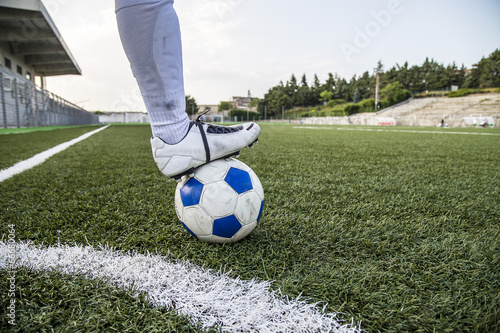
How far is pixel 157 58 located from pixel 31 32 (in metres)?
21.8

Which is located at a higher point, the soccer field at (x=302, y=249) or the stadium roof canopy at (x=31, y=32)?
the stadium roof canopy at (x=31, y=32)

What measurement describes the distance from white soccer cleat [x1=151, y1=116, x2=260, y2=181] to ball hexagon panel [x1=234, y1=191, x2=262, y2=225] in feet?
0.81

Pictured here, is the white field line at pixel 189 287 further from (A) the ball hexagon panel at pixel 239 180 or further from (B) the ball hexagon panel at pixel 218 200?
(A) the ball hexagon panel at pixel 239 180

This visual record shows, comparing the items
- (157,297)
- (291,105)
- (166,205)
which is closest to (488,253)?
(157,297)

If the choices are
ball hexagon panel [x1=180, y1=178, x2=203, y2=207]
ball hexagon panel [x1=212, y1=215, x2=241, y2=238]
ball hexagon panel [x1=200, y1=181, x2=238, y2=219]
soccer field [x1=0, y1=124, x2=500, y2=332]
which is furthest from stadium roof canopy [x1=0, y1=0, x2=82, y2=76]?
ball hexagon panel [x1=212, y1=215, x2=241, y2=238]

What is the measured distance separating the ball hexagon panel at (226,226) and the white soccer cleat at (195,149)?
0.28 meters

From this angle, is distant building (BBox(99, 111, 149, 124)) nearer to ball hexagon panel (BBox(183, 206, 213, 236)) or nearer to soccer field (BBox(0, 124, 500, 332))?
soccer field (BBox(0, 124, 500, 332))

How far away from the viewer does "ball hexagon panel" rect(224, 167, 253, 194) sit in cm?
135

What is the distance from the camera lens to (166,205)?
191cm

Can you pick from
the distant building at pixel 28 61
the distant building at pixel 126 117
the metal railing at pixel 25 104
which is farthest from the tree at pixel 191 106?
the metal railing at pixel 25 104

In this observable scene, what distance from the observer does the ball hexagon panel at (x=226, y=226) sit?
128cm

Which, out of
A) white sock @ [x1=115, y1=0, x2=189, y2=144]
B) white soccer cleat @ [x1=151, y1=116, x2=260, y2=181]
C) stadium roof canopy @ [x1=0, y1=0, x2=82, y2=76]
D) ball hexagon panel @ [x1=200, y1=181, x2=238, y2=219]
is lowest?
ball hexagon panel @ [x1=200, y1=181, x2=238, y2=219]

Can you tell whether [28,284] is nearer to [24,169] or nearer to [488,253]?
[488,253]

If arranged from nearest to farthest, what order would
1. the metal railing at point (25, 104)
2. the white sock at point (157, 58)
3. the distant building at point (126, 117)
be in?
the white sock at point (157, 58), the metal railing at point (25, 104), the distant building at point (126, 117)
